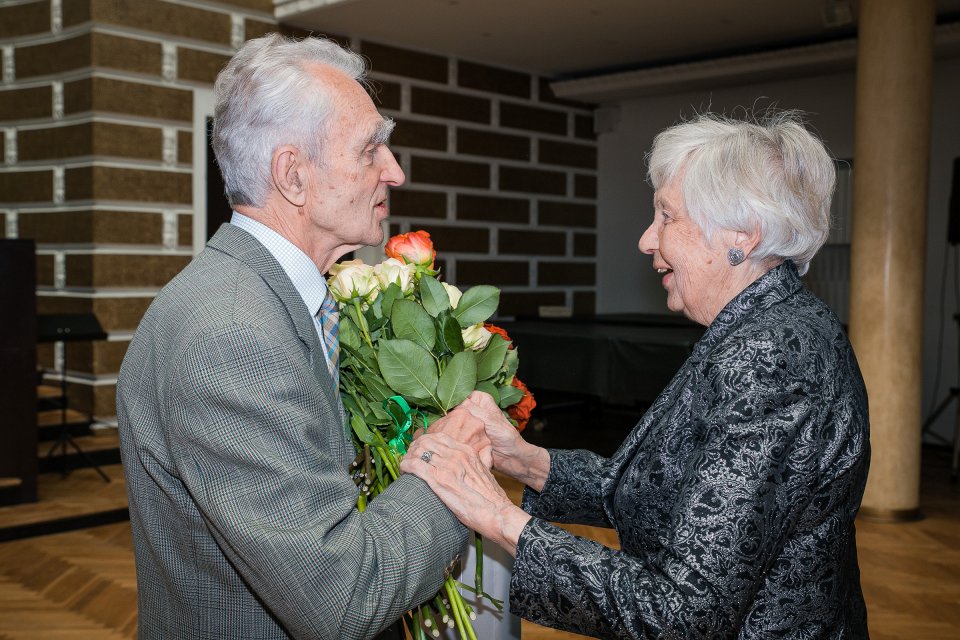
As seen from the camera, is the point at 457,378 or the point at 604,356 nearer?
the point at 457,378

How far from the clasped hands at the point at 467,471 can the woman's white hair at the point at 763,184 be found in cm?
51

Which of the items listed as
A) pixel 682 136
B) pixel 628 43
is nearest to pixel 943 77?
pixel 628 43

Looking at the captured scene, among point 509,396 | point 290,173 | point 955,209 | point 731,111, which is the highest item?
point 731,111

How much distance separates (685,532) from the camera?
1331mm

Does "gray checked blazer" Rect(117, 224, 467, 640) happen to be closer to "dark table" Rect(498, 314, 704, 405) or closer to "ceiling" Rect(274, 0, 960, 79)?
"dark table" Rect(498, 314, 704, 405)

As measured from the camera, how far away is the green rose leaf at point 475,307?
162 centimetres

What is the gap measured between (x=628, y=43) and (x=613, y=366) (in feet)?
10.6

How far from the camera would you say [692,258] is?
5.33ft

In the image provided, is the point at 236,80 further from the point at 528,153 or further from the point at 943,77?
the point at 528,153

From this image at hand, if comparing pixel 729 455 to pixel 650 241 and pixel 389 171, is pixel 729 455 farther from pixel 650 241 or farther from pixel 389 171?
pixel 389 171

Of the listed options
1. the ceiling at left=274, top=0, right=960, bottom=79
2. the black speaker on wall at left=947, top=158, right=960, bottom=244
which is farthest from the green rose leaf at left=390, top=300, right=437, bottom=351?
the black speaker on wall at left=947, top=158, right=960, bottom=244

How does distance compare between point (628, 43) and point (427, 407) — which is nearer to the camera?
point (427, 407)

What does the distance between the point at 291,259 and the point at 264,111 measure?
22cm

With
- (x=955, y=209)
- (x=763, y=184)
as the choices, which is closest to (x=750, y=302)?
(x=763, y=184)
